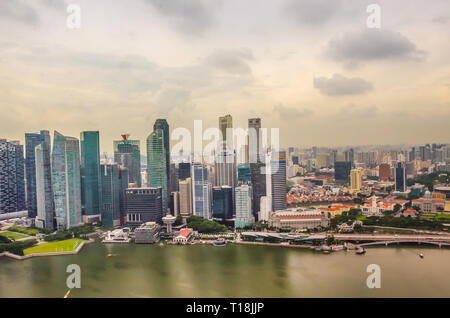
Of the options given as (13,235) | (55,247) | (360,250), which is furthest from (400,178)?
(13,235)

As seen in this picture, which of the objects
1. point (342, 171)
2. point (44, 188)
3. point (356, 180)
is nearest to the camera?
point (44, 188)

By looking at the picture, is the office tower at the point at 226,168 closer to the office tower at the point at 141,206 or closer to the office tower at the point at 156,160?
the office tower at the point at 156,160

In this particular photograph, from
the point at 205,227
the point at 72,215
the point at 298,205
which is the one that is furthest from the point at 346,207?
the point at 72,215

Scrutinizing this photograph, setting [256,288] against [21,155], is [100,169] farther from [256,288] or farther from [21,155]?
[256,288]

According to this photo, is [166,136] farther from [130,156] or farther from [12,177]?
[12,177]

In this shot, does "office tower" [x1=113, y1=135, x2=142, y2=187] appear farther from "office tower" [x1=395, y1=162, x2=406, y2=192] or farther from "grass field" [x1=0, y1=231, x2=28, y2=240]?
"office tower" [x1=395, y1=162, x2=406, y2=192]
